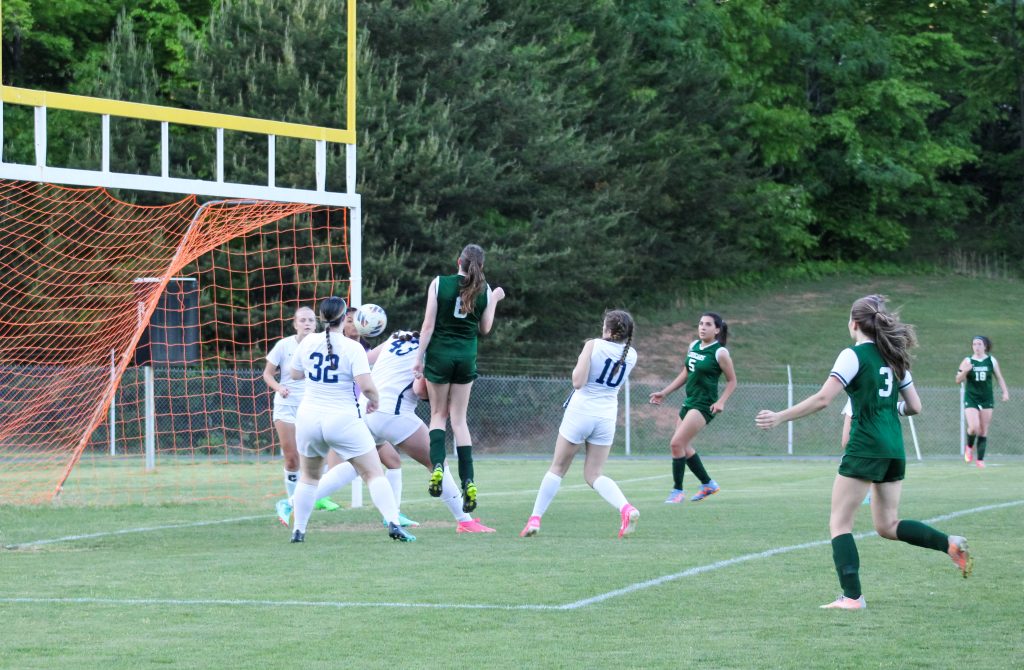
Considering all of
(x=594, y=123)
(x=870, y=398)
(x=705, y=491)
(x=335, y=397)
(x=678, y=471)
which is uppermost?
(x=594, y=123)

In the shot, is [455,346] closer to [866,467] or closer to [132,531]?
[132,531]

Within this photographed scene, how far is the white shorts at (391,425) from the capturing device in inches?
472

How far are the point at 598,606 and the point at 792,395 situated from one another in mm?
25429

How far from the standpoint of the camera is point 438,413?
11.5 m

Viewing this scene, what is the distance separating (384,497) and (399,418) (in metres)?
1.26

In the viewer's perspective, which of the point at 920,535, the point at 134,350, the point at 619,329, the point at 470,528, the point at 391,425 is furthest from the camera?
the point at 134,350

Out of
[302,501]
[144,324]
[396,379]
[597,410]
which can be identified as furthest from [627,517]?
[144,324]

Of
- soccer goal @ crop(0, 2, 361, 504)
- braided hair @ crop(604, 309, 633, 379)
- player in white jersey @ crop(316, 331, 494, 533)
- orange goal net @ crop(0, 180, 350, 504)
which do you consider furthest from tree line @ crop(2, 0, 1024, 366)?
braided hair @ crop(604, 309, 633, 379)

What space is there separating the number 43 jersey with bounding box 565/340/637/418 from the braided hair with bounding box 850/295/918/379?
3517mm

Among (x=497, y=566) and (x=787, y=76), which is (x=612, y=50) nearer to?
(x=787, y=76)

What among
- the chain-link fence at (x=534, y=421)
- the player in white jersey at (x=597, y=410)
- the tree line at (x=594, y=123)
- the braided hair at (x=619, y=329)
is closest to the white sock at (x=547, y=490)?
the player in white jersey at (x=597, y=410)

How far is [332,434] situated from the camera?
10555 millimetres

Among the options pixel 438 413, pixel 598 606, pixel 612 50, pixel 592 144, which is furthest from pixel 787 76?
pixel 598 606

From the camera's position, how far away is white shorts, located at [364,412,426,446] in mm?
12000
